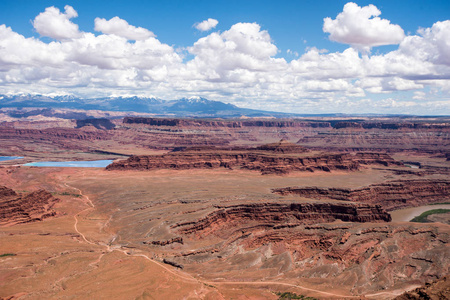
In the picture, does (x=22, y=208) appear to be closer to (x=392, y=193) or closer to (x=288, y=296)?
(x=288, y=296)

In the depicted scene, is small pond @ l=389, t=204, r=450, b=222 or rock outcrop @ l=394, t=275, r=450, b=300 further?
small pond @ l=389, t=204, r=450, b=222

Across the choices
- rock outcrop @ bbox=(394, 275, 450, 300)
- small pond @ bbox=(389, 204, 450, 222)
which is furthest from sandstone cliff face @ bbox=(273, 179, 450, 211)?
rock outcrop @ bbox=(394, 275, 450, 300)

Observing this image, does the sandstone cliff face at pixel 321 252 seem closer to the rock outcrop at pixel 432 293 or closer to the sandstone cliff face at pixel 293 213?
the sandstone cliff face at pixel 293 213

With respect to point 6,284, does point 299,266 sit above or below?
below

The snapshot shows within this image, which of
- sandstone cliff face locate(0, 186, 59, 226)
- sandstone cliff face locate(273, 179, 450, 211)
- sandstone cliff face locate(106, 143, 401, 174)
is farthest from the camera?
sandstone cliff face locate(106, 143, 401, 174)

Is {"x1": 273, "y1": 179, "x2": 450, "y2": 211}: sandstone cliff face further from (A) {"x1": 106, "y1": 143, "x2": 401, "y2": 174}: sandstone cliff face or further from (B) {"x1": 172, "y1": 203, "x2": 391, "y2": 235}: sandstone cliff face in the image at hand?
(A) {"x1": 106, "y1": 143, "x2": 401, "y2": 174}: sandstone cliff face

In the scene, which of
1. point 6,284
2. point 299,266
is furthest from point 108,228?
point 299,266

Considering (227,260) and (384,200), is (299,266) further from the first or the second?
(384,200)
